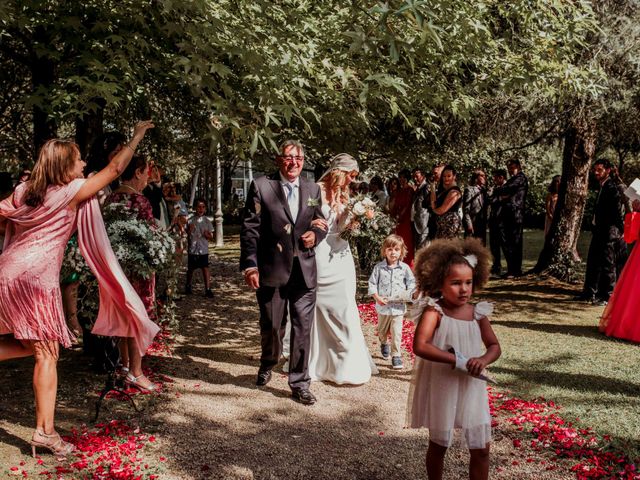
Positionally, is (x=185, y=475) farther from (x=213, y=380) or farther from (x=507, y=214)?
(x=507, y=214)

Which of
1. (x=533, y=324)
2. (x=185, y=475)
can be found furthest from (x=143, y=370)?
(x=533, y=324)

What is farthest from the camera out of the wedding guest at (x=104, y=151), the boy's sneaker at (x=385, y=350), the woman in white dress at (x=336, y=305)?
the boy's sneaker at (x=385, y=350)

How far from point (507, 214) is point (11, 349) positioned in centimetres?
1093

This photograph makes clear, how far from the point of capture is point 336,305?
6.03 m

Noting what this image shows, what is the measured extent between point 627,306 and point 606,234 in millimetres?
2333

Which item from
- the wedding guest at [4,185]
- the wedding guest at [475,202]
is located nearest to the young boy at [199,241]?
the wedding guest at [4,185]

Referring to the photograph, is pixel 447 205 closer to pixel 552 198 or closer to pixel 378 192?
pixel 552 198

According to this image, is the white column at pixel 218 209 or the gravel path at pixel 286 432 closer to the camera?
the gravel path at pixel 286 432

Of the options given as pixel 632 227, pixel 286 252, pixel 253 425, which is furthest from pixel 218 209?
pixel 253 425

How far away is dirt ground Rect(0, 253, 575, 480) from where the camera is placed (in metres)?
4.12

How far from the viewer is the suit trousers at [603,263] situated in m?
9.77

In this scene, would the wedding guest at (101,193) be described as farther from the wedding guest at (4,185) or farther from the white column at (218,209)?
the white column at (218,209)

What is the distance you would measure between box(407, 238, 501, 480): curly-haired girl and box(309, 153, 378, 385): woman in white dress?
239 cm

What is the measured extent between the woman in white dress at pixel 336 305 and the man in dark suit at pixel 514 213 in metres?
7.78
